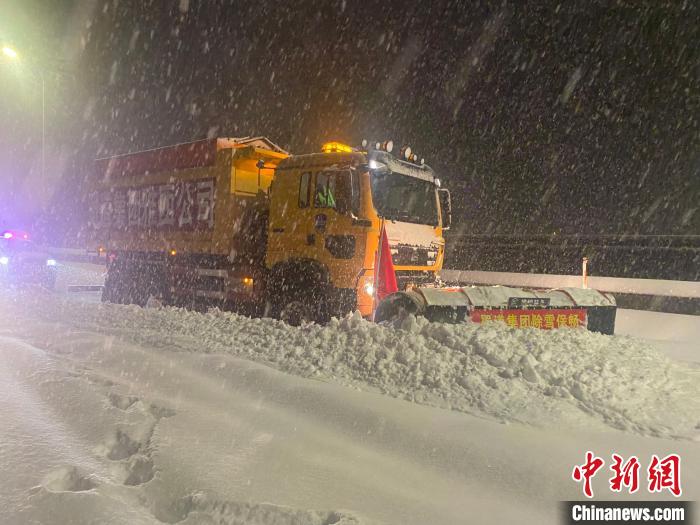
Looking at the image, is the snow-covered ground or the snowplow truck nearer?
the snow-covered ground

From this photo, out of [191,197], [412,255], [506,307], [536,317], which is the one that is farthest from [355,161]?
[191,197]

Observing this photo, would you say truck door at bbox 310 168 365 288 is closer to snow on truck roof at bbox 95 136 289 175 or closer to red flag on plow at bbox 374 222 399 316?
red flag on plow at bbox 374 222 399 316

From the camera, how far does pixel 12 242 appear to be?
14.4 m

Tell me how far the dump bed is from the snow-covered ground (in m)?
2.95

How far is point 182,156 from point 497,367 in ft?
24.8

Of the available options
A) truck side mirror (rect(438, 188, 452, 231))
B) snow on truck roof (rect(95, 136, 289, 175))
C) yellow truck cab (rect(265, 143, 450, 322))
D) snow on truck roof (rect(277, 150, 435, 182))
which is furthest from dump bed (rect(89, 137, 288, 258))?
truck side mirror (rect(438, 188, 452, 231))

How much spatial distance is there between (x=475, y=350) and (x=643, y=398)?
4.86 ft

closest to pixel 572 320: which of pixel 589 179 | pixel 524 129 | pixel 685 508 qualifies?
pixel 685 508

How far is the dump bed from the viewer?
9570 mm

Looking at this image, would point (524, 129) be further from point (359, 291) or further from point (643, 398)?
point (643, 398)

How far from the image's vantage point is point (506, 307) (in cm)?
704

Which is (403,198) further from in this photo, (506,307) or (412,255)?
(506,307)

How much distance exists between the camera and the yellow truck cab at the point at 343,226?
7895 millimetres

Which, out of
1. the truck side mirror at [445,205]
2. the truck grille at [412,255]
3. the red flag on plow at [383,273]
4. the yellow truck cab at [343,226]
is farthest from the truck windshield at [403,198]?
the red flag on plow at [383,273]
